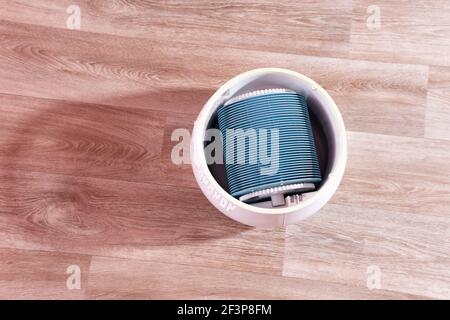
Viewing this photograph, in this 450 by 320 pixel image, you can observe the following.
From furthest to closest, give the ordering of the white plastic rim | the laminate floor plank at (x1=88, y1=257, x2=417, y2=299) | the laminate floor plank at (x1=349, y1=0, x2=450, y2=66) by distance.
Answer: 1. the laminate floor plank at (x1=349, y1=0, x2=450, y2=66)
2. the laminate floor plank at (x1=88, y1=257, x2=417, y2=299)
3. the white plastic rim

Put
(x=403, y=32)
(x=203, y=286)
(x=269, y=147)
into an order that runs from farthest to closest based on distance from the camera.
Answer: (x=403, y=32) < (x=203, y=286) < (x=269, y=147)

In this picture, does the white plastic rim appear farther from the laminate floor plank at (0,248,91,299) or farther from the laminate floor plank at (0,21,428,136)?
the laminate floor plank at (0,248,91,299)

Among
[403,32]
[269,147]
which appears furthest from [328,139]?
[403,32]

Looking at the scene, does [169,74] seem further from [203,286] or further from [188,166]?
[203,286]

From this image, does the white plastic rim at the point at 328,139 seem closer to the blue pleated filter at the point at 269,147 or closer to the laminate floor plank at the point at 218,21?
the blue pleated filter at the point at 269,147

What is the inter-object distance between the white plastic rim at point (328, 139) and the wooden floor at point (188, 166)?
12 centimetres

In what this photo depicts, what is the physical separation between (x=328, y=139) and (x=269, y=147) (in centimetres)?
14

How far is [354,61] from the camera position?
41.1 inches

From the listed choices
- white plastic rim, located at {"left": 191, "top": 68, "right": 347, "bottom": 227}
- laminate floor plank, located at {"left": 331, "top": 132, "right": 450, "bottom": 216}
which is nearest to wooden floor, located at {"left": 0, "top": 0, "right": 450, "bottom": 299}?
laminate floor plank, located at {"left": 331, "top": 132, "right": 450, "bottom": 216}

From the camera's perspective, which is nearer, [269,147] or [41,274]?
[269,147]

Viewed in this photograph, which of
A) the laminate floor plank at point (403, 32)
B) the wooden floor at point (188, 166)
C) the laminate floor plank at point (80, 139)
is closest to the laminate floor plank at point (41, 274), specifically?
the wooden floor at point (188, 166)

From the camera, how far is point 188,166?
3.22ft

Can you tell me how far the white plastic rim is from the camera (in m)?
0.81

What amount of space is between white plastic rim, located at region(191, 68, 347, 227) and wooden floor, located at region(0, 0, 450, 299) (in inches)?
4.9
